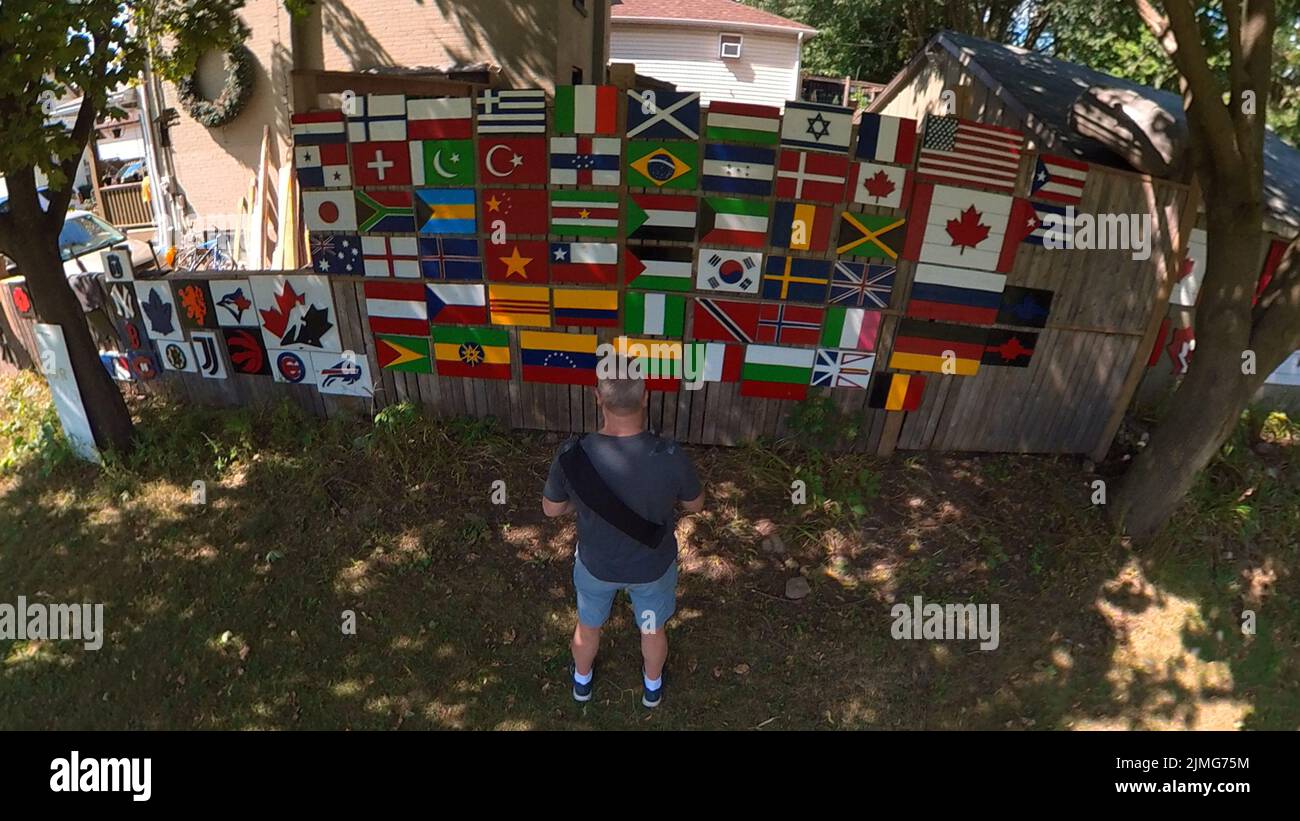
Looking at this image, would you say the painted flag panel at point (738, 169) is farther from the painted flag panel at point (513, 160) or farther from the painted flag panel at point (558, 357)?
the painted flag panel at point (558, 357)

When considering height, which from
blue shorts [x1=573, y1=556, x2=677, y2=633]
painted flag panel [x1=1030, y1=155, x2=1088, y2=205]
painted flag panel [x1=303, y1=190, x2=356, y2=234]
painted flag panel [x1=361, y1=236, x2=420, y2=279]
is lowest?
blue shorts [x1=573, y1=556, x2=677, y2=633]

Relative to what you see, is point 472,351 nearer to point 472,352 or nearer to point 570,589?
point 472,352

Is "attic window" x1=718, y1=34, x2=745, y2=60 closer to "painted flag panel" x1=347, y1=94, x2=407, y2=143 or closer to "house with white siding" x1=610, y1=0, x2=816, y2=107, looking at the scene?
"house with white siding" x1=610, y1=0, x2=816, y2=107

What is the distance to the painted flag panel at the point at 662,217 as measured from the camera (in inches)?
186

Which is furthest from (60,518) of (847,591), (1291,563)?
(1291,563)

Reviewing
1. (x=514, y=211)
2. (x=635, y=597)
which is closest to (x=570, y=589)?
(x=635, y=597)

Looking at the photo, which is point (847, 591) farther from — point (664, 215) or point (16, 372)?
point (16, 372)

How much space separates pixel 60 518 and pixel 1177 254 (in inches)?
344

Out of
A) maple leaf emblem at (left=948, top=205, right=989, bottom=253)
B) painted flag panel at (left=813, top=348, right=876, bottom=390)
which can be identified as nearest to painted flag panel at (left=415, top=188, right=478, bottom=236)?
painted flag panel at (left=813, top=348, right=876, bottom=390)

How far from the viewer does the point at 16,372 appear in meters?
6.98

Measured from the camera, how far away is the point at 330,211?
5.10m

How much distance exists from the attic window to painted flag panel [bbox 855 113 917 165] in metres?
21.5

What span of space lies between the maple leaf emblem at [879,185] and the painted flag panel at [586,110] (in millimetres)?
1800

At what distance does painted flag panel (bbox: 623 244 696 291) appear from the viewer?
16.0 feet
